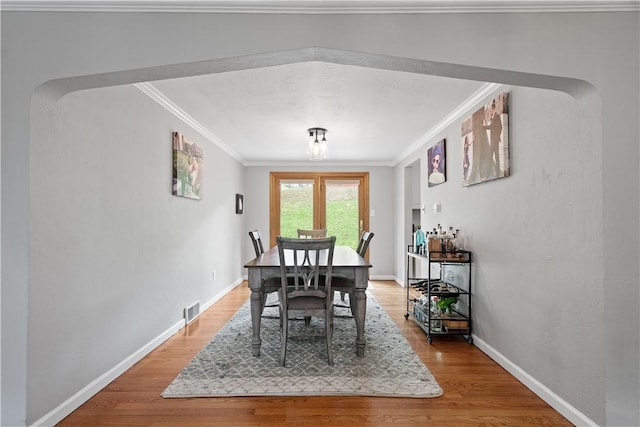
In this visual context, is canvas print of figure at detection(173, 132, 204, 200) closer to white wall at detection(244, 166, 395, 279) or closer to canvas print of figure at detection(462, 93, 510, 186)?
white wall at detection(244, 166, 395, 279)

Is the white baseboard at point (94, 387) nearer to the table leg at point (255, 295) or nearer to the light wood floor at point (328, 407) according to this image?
the light wood floor at point (328, 407)

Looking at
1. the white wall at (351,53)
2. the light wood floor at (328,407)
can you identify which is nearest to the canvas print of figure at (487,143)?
the white wall at (351,53)

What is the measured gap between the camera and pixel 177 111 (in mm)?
3482

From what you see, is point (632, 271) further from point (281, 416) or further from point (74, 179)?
point (74, 179)

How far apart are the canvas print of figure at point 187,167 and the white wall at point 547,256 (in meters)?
2.84

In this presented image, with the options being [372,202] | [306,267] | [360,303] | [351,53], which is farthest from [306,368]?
[372,202]

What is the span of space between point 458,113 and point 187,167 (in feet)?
9.29

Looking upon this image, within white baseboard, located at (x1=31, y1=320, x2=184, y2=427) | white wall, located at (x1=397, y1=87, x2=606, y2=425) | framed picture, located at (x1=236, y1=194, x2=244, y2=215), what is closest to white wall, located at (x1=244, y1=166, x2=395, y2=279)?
framed picture, located at (x1=236, y1=194, x2=244, y2=215)

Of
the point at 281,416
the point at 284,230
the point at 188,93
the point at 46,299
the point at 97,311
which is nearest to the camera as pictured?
the point at 46,299

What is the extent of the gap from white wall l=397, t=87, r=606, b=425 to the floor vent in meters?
2.84

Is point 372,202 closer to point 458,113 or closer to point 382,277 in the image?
point 382,277

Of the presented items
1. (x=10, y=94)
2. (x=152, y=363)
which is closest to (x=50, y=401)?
(x=152, y=363)

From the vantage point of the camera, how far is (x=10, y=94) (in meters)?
1.69

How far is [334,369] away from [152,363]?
1400 mm
